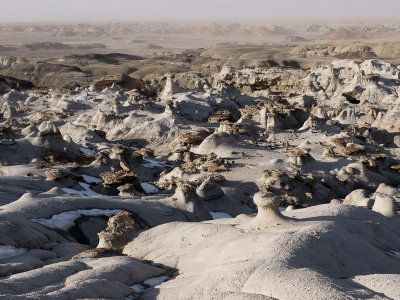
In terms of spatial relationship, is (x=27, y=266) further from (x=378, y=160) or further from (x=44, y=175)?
(x=378, y=160)

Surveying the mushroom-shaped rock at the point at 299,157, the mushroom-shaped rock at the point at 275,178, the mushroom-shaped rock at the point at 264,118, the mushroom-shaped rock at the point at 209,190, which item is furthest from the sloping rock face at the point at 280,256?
the mushroom-shaped rock at the point at 264,118

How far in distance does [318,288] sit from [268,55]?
118908 millimetres

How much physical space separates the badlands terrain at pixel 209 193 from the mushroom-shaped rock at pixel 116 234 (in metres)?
0.04

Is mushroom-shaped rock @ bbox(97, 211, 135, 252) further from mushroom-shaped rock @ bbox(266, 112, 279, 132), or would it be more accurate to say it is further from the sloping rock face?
mushroom-shaped rock @ bbox(266, 112, 279, 132)

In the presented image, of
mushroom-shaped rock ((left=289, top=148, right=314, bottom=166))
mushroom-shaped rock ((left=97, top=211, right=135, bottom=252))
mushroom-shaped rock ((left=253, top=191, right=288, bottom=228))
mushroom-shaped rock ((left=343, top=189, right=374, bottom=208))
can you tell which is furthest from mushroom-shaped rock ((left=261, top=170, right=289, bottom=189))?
mushroom-shaped rock ((left=253, top=191, right=288, bottom=228))

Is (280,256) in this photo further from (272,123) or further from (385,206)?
(272,123)

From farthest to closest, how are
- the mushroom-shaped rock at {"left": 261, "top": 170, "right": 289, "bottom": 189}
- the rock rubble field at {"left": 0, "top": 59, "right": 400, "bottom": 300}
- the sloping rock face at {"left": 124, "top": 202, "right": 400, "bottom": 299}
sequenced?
the mushroom-shaped rock at {"left": 261, "top": 170, "right": 289, "bottom": 189} → the rock rubble field at {"left": 0, "top": 59, "right": 400, "bottom": 300} → the sloping rock face at {"left": 124, "top": 202, "right": 400, "bottom": 299}

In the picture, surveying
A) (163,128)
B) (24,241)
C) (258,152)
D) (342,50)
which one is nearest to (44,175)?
(24,241)

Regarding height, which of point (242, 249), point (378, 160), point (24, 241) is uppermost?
point (242, 249)

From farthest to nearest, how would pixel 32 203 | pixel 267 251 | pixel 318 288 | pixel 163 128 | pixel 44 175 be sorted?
1. pixel 163 128
2. pixel 44 175
3. pixel 32 203
4. pixel 267 251
5. pixel 318 288

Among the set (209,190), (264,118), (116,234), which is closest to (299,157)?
(209,190)

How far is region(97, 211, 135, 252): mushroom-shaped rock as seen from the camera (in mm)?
16844

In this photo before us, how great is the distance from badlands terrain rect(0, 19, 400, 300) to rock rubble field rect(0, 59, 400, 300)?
0.07 m

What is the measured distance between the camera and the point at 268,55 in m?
125
